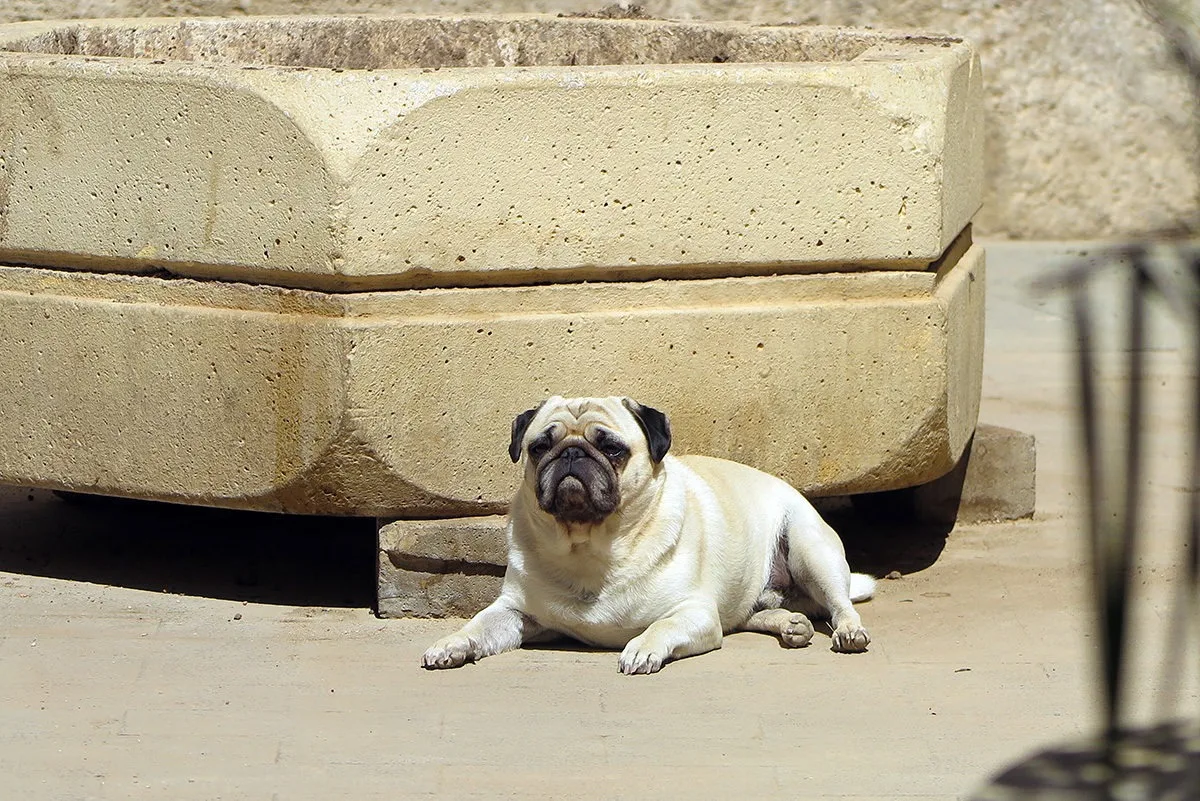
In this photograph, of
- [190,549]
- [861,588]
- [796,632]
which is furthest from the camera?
[190,549]

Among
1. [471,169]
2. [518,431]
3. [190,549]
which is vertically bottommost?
[190,549]

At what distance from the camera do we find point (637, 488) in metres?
4.29

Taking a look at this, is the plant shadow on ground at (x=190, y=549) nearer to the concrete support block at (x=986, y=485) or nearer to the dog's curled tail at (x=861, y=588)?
the dog's curled tail at (x=861, y=588)

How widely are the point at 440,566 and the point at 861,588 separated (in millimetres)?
1194

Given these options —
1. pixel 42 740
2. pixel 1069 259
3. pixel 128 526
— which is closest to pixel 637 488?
pixel 42 740

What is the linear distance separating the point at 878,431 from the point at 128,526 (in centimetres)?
254

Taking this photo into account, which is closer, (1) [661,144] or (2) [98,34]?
(1) [661,144]

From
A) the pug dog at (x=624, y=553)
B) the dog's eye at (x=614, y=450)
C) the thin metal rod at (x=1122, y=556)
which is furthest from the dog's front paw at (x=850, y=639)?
the thin metal rod at (x=1122, y=556)

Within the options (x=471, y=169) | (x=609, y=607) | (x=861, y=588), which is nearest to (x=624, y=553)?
(x=609, y=607)

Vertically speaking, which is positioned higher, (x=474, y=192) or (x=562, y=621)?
(x=474, y=192)

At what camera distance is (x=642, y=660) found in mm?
4109

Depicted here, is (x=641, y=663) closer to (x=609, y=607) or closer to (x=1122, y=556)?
(x=609, y=607)

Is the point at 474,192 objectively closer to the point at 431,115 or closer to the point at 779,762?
the point at 431,115

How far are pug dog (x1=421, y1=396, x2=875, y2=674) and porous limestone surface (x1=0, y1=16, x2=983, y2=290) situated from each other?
52cm
